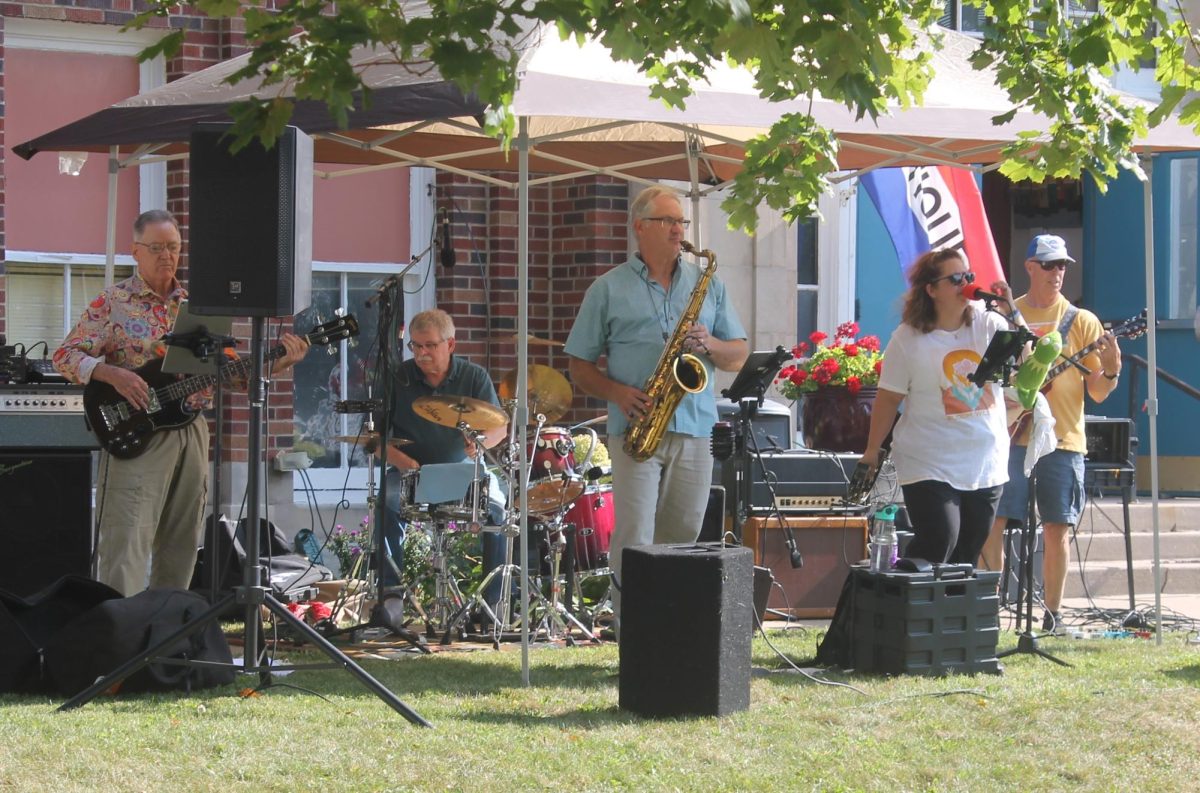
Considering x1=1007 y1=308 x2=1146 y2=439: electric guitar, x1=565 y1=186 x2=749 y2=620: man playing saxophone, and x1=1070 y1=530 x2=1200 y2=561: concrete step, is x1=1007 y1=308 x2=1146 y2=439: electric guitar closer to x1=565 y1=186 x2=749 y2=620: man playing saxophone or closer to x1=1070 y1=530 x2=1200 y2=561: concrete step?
x1=565 y1=186 x2=749 y2=620: man playing saxophone

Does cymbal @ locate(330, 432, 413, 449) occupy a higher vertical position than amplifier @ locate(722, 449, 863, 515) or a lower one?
higher

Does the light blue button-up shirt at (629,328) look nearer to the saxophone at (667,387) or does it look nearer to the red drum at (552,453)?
the saxophone at (667,387)

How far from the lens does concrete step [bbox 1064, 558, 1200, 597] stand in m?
10.2

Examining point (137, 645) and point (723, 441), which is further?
point (723, 441)

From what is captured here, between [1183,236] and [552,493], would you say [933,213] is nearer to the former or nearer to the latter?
[1183,236]

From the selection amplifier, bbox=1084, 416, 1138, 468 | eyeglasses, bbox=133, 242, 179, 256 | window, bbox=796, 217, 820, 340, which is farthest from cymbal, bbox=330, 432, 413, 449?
window, bbox=796, 217, 820, 340

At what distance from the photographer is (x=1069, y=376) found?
27.7 feet

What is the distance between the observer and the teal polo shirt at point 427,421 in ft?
28.3

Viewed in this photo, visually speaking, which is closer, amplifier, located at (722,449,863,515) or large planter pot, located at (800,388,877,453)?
amplifier, located at (722,449,863,515)

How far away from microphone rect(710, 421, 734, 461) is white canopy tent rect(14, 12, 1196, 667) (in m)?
1.35

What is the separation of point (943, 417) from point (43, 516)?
14.8 ft

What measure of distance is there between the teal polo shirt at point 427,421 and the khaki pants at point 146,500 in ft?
4.60

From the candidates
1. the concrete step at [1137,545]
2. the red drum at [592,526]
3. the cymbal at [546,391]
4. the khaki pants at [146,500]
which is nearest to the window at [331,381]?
the red drum at [592,526]

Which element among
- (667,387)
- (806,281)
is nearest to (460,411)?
(667,387)
